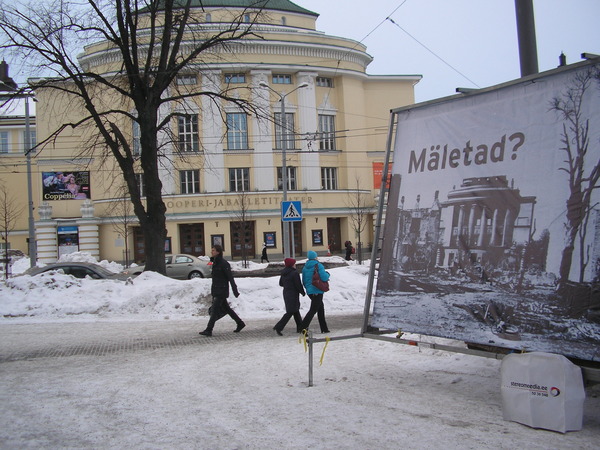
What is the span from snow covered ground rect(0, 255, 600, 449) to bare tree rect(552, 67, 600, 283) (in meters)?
Answer: 1.71

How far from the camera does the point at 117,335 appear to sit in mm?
11875

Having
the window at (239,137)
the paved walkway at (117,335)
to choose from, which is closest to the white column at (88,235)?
the window at (239,137)

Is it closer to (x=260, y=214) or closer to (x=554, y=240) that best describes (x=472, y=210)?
(x=554, y=240)

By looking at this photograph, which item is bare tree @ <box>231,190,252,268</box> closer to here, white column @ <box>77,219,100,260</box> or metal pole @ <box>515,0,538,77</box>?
white column @ <box>77,219,100,260</box>

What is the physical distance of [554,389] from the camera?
4.99 meters

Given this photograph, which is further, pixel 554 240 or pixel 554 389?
pixel 554 240

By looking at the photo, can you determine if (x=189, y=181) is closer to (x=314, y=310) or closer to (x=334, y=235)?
(x=334, y=235)

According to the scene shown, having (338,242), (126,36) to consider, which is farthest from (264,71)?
(126,36)

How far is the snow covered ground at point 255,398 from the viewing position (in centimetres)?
511

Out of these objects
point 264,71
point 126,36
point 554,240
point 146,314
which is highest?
point 264,71

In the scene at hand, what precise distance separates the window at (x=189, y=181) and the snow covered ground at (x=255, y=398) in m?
31.9

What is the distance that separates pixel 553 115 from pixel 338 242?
139ft

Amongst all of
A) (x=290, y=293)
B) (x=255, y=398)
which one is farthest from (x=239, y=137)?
(x=255, y=398)

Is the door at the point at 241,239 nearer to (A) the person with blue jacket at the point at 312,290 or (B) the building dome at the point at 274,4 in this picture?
(B) the building dome at the point at 274,4
